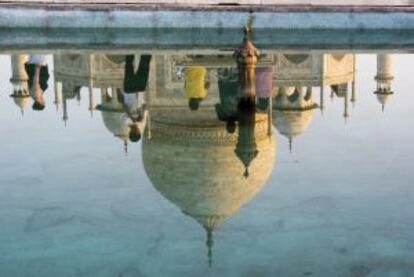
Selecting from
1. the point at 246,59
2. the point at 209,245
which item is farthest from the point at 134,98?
the point at 209,245

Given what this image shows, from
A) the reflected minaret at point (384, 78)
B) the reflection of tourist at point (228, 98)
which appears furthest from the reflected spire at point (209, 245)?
the reflected minaret at point (384, 78)

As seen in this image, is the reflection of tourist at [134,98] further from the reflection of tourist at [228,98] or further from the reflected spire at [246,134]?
the reflected spire at [246,134]

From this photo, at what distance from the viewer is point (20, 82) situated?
35.7 feet

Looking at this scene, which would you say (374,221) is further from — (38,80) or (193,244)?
(38,80)

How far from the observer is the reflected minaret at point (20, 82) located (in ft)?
32.3

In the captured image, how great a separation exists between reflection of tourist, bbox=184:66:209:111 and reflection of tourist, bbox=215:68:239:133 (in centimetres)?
19

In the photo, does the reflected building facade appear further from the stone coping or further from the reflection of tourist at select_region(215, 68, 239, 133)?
the reflection of tourist at select_region(215, 68, 239, 133)

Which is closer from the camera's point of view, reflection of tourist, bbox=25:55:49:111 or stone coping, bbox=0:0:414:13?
reflection of tourist, bbox=25:55:49:111

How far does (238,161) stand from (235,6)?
4740 mm

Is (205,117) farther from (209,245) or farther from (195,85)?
(209,245)

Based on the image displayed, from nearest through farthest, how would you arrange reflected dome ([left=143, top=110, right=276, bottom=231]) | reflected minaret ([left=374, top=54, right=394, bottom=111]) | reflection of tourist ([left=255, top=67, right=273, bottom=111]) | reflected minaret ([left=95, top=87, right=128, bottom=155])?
reflected dome ([left=143, top=110, right=276, bottom=231]) < reflected minaret ([left=95, top=87, right=128, bottom=155]) < reflection of tourist ([left=255, top=67, right=273, bottom=111]) < reflected minaret ([left=374, top=54, right=394, bottom=111])

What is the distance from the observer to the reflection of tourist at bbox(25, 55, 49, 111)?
10141 mm

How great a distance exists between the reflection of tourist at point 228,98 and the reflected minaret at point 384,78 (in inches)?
63.6

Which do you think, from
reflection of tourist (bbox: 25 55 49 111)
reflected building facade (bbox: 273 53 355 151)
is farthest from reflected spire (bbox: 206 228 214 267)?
reflected building facade (bbox: 273 53 355 151)
